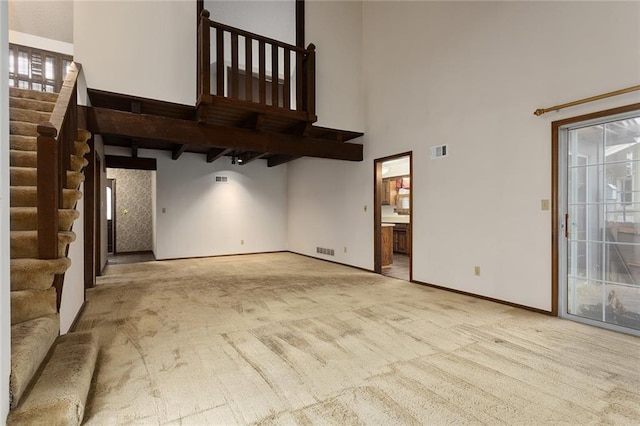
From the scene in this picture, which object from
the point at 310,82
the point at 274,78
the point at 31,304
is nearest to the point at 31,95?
the point at 274,78

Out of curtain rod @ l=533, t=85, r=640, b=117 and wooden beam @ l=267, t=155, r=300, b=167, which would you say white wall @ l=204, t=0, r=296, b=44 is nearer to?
wooden beam @ l=267, t=155, r=300, b=167

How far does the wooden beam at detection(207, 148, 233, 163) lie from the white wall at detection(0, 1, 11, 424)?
5.62 m

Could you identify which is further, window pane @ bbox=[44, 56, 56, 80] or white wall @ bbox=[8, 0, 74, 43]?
white wall @ bbox=[8, 0, 74, 43]

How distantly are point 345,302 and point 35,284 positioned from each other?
295cm

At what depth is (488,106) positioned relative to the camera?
4039 millimetres

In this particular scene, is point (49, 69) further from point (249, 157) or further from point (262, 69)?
point (262, 69)

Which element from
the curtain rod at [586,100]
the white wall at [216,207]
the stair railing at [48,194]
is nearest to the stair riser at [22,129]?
the stair railing at [48,194]

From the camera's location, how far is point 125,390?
200cm

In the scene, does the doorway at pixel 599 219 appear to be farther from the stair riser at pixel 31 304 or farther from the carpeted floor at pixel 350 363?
the stair riser at pixel 31 304

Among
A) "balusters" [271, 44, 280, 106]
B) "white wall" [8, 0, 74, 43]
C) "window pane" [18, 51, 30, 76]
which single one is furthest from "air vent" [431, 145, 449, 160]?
"white wall" [8, 0, 74, 43]

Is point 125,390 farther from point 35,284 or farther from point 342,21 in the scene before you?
point 342,21

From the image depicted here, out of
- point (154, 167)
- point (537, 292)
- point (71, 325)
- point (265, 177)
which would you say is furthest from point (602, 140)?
point (154, 167)

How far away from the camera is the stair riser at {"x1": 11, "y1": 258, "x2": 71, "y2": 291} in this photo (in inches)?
80.8

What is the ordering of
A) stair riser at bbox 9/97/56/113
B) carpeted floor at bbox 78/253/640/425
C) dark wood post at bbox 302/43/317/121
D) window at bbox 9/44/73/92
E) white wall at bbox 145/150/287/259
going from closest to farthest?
carpeted floor at bbox 78/253/640/425 < stair riser at bbox 9/97/56/113 < dark wood post at bbox 302/43/317/121 < window at bbox 9/44/73/92 < white wall at bbox 145/150/287/259
